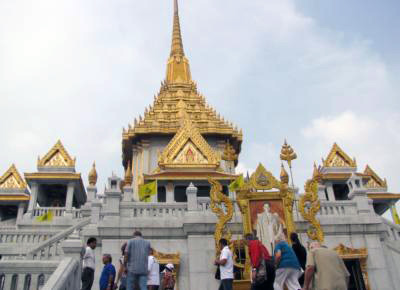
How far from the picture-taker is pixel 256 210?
1308 centimetres

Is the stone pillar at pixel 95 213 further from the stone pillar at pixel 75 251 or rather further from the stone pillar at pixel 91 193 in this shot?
the stone pillar at pixel 91 193

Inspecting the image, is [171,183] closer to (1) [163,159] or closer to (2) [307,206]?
(1) [163,159]

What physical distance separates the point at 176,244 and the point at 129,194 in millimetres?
2936

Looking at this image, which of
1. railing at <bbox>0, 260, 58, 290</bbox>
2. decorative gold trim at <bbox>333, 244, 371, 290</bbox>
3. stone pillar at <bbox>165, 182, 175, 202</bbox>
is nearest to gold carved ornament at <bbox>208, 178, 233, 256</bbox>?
decorative gold trim at <bbox>333, 244, 371, 290</bbox>

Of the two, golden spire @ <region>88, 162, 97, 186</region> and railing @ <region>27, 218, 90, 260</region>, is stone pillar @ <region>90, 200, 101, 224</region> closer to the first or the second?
railing @ <region>27, 218, 90, 260</region>

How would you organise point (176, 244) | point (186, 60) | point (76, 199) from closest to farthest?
1. point (176, 244)
2. point (76, 199)
3. point (186, 60)

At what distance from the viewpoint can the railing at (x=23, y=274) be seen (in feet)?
23.9

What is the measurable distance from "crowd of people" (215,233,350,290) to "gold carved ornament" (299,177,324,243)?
542cm

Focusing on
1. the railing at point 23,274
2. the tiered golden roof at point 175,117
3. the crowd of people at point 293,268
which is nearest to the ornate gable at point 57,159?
the tiered golden roof at point 175,117

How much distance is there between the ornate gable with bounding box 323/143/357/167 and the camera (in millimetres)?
31406

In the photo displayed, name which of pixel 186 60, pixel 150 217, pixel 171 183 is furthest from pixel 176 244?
pixel 186 60

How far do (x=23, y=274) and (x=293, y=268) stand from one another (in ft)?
Result: 15.3

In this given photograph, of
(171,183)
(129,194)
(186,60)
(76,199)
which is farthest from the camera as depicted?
(186,60)

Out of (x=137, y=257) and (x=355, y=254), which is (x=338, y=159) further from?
(x=137, y=257)
